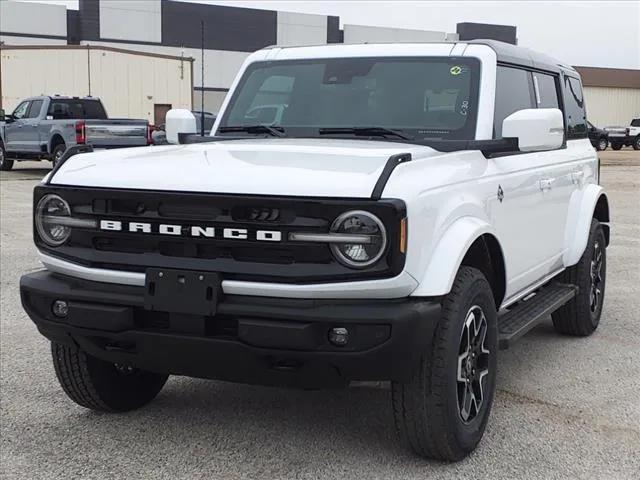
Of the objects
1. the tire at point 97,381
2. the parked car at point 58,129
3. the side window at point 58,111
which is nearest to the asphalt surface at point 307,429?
the tire at point 97,381

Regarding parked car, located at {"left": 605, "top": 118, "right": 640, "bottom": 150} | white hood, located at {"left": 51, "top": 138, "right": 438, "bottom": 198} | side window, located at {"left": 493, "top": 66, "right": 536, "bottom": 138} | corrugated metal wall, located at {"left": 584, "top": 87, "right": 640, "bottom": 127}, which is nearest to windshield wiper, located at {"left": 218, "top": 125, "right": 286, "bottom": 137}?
white hood, located at {"left": 51, "top": 138, "right": 438, "bottom": 198}

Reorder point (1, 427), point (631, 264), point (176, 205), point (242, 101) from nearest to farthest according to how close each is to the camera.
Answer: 1. point (176, 205)
2. point (1, 427)
3. point (242, 101)
4. point (631, 264)

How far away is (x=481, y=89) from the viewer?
4.54m

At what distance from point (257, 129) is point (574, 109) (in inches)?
109

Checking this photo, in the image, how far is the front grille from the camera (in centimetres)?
310

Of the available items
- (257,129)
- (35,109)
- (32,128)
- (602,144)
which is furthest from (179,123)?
(602,144)

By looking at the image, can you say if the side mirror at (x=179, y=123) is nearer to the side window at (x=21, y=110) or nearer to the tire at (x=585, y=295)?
the tire at (x=585, y=295)

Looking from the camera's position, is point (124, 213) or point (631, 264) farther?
point (631, 264)

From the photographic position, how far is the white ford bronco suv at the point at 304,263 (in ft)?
10.2

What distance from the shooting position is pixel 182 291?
3229mm

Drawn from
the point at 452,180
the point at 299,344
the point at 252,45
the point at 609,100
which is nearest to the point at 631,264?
the point at 452,180

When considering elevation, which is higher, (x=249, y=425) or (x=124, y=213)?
(x=124, y=213)

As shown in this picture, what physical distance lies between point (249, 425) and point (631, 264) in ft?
20.7

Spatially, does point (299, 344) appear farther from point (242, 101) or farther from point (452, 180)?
point (242, 101)
